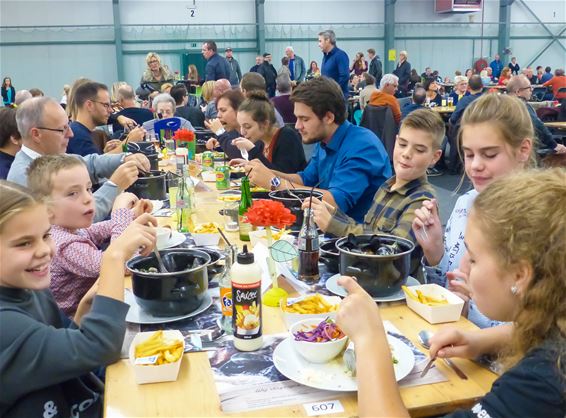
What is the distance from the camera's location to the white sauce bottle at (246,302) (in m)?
1.22

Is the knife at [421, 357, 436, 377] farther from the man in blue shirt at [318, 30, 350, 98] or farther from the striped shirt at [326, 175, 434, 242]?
the man in blue shirt at [318, 30, 350, 98]

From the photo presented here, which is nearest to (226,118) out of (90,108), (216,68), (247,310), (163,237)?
(90,108)

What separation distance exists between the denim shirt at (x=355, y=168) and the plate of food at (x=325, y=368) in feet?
4.79

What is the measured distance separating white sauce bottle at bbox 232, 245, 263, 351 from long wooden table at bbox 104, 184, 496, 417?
0.10 meters

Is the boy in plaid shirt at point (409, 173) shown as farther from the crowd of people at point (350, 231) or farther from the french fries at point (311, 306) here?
the french fries at point (311, 306)

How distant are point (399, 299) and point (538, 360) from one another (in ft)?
2.01

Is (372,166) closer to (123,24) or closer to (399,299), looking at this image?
(399,299)

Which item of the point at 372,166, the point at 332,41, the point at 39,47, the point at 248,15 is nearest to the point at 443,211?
the point at 372,166

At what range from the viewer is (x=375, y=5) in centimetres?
1580

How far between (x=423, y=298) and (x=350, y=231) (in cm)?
50

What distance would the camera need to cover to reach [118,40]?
14141mm

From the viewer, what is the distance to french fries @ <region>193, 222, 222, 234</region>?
2.11 m

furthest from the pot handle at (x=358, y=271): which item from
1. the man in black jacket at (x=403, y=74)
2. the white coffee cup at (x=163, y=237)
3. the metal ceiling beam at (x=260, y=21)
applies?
the metal ceiling beam at (x=260, y=21)

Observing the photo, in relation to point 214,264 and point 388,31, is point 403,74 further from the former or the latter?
point 214,264
